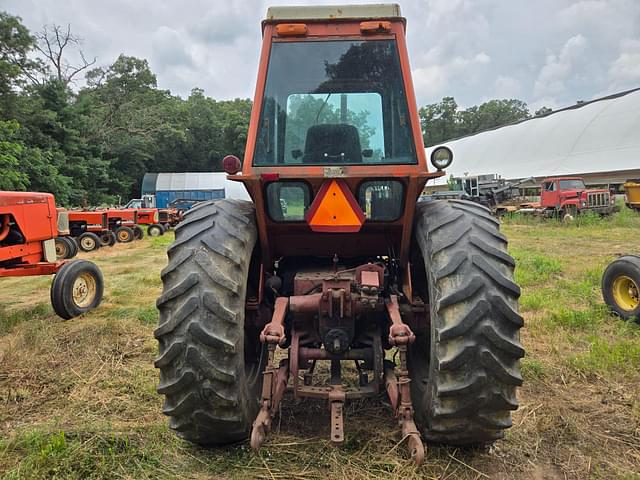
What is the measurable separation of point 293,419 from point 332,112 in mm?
1885

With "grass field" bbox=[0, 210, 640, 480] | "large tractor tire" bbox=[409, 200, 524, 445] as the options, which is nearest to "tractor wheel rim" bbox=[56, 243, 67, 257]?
"grass field" bbox=[0, 210, 640, 480]

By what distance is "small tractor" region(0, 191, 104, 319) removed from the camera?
5816 millimetres

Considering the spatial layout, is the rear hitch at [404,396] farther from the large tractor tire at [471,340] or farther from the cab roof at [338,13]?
the cab roof at [338,13]

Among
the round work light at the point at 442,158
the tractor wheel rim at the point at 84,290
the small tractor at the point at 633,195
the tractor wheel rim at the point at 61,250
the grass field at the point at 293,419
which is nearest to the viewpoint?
the grass field at the point at 293,419

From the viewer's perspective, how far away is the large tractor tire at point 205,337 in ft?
7.50

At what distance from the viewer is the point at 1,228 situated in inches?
237

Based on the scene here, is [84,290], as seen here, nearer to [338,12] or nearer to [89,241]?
[338,12]

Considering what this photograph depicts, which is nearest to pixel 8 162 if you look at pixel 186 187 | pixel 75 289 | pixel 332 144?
pixel 75 289

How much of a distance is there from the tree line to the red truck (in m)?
20.2

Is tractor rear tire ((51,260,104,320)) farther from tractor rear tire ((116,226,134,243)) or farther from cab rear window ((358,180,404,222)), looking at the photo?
tractor rear tire ((116,226,134,243))

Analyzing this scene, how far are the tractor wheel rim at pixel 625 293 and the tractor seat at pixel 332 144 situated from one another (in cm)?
391

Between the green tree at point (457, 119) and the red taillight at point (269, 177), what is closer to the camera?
the red taillight at point (269, 177)

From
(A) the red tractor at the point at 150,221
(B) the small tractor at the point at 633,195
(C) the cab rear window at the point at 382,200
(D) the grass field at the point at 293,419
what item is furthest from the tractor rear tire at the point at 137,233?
(B) the small tractor at the point at 633,195

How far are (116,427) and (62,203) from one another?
82.0 ft
